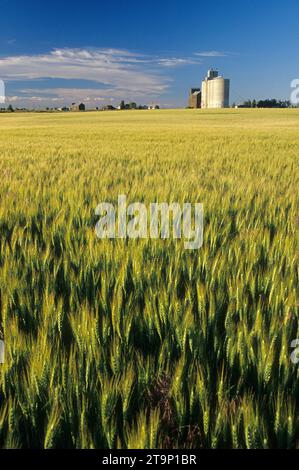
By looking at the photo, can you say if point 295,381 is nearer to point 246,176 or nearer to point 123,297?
point 123,297

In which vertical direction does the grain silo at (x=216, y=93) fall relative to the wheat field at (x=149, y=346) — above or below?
above

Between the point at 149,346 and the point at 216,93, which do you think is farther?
the point at 216,93

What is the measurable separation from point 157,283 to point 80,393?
0.79 metres

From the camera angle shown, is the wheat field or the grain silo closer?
the wheat field

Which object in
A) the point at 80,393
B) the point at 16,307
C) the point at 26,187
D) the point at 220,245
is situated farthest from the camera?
the point at 26,187

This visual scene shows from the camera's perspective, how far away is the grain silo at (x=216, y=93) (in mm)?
108562

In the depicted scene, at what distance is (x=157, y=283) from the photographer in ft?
6.34

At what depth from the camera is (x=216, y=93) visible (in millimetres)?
109562

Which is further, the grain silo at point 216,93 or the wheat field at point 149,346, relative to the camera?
the grain silo at point 216,93

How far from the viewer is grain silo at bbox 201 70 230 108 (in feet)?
356

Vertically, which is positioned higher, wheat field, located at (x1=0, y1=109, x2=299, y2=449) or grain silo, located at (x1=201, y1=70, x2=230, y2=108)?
grain silo, located at (x1=201, y1=70, x2=230, y2=108)

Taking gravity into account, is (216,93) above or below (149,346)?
above

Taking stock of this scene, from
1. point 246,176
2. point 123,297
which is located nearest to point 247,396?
point 123,297
